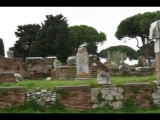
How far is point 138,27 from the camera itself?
1992 inches

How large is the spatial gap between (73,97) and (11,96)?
1.80m

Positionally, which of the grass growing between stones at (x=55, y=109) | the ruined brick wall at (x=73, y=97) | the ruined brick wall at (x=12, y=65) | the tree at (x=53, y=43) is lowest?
the grass growing between stones at (x=55, y=109)

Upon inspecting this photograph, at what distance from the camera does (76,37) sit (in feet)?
202

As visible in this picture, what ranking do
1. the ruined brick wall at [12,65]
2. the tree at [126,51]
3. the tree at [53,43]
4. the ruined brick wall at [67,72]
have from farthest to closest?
the tree at [126,51] → the tree at [53,43] → the ruined brick wall at [12,65] → the ruined brick wall at [67,72]

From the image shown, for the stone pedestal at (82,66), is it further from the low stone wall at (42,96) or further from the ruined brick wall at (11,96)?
the ruined brick wall at (11,96)

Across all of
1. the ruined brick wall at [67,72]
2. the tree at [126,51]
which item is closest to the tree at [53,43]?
the ruined brick wall at [67,72]

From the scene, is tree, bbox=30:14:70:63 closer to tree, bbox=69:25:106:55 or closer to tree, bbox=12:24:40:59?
tree, bbox=12:24:40:59

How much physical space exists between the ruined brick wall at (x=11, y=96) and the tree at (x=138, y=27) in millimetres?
38717

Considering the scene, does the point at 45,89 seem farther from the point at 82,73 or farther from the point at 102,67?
the point at 102,67

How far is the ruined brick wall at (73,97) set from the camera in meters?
9.90

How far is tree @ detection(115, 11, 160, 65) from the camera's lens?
48000 millimetres

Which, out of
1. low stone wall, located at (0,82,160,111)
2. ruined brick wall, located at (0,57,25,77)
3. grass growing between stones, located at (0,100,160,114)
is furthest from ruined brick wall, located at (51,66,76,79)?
grass growing between stones, located at (0,100,160,114)

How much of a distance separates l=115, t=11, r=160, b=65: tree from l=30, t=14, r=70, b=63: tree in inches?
443

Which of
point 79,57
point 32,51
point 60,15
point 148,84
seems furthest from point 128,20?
point 148,84
